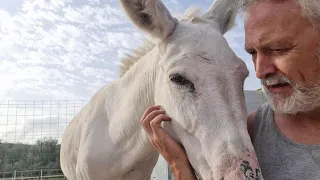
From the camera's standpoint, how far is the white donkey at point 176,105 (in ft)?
6.56

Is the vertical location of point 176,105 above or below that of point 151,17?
below

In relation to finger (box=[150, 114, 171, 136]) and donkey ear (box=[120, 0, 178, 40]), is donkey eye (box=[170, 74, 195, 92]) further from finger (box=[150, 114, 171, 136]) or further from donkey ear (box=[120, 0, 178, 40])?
donkey ear (box=[120, 0, 178, 40])

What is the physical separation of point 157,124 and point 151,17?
2.97ft

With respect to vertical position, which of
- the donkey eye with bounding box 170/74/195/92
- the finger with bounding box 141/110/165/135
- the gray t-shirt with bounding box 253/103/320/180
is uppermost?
the donkey eye with bounding box 170/74/195/92

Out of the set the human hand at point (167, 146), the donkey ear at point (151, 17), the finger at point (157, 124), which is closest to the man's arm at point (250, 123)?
the human hand at point (167, 146)

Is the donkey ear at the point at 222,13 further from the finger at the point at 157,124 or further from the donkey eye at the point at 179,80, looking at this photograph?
the finger at the point at 157,124

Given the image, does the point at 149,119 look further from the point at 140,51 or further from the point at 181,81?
the point at 140,51

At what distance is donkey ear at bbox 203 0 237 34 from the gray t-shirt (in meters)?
1.16

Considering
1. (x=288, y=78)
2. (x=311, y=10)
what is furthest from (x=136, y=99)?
(x=311, y=10)

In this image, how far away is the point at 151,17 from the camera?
8.76 ft

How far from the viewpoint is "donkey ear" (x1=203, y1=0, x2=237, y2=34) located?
2980mm

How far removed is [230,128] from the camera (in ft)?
6.42

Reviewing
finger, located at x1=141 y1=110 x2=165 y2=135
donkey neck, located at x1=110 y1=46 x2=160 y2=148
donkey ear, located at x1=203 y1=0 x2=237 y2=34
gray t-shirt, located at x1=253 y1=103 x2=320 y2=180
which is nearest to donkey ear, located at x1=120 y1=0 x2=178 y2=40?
donkey neck, located at x1=110 y1=46 x2=160 y2=148

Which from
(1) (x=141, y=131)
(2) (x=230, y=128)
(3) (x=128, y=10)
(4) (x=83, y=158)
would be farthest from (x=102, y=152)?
(2) (x=230, y=128)
